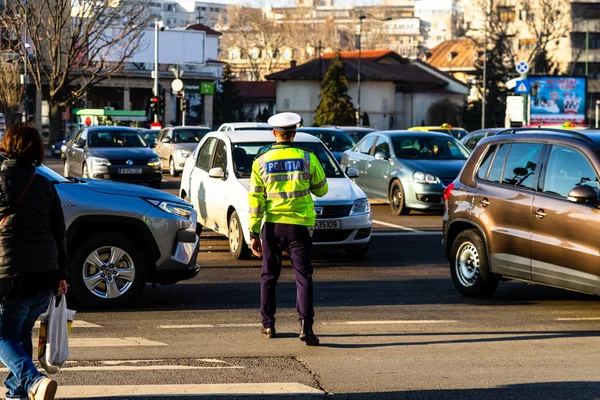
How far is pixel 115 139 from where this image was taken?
2945 centimetres

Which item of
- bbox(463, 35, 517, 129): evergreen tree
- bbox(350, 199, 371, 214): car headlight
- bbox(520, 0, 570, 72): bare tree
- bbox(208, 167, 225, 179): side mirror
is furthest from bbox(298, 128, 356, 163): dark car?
bbox(463, 35, 517, 129): evergreen tree

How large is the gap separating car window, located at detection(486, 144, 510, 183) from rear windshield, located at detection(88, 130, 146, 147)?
19.3 metres

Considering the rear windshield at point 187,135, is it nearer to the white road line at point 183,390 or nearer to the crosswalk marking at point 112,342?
the crosswalk marking at point 112,342

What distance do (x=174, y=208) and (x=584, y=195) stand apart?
12.3 feet

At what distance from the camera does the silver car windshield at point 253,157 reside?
1468 cm

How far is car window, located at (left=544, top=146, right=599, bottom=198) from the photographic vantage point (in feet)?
32.2

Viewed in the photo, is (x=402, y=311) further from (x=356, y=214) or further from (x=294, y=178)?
(x=356, y=214)

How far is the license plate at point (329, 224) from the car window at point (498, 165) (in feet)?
10.5

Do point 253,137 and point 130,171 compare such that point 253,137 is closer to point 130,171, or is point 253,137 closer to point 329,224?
point 329,224

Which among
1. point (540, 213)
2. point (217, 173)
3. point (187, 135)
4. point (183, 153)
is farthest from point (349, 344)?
point (187, 135)

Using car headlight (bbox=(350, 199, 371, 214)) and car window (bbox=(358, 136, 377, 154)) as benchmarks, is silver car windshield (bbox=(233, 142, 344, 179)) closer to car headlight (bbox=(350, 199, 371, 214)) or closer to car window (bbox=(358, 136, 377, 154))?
car headlight (bbox=(350, 199, 371, 214))

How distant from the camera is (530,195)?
1020 centimetres

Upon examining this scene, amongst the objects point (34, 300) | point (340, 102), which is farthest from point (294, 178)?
point (340, 102)

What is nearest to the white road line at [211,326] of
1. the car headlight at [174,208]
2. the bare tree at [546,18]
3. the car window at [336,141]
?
the car headlight at [174,208]
